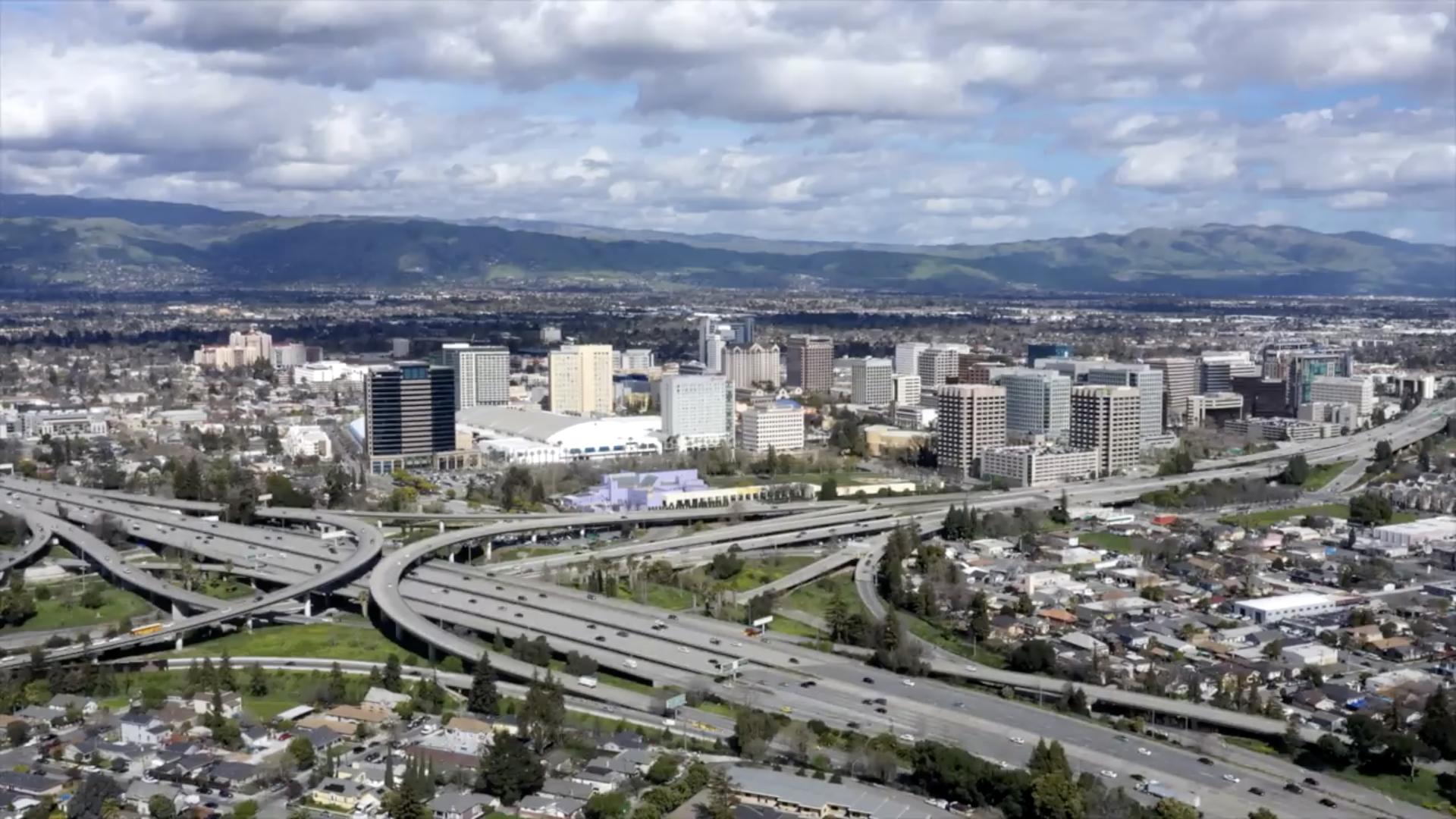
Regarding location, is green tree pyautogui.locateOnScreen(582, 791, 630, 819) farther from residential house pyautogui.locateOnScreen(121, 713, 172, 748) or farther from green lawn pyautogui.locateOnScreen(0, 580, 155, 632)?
green lawn pyautogui.locateOnScreen(0, 580, 155, 632)

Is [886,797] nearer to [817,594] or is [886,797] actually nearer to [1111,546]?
[817,594]

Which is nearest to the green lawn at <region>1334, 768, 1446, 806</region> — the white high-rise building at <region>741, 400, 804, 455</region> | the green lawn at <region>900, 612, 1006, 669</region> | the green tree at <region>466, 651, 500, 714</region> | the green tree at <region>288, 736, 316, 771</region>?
the green lawn at <region>900, 612, 1006, 669</region>

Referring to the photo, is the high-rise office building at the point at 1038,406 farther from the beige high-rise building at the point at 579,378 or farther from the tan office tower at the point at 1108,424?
the beige high-rise building at the point at 579,378

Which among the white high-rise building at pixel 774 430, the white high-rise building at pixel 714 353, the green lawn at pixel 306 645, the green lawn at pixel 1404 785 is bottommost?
the green lawn at pixel 1404 785

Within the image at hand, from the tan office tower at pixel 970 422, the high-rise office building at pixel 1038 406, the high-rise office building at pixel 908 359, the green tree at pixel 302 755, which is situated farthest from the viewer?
the high-rise office building at pixel 908 359

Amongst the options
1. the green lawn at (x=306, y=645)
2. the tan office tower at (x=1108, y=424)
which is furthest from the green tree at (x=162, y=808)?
the tan office tower at (x=1108, y=424)

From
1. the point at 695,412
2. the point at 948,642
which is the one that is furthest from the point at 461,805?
the point at 695,412
